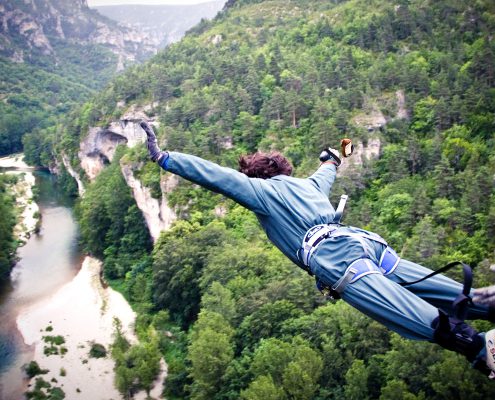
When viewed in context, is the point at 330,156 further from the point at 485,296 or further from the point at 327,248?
the point at 485,296

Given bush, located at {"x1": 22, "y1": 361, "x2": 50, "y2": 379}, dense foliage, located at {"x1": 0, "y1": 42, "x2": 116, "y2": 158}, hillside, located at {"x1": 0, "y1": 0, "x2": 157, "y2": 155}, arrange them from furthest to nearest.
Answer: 1. hillside, located at {"x1": 0, "y1": 0, "x2": 157, "y2": 155}
2. dense foliage, located at {"x1": 0, "y1": 42, "x2": 116, "y2": 158}
3. bush, located at {"x1": 22, "y1": 361, "x2": 50, "y2": 379}

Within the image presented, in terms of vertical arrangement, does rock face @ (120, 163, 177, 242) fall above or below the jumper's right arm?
below

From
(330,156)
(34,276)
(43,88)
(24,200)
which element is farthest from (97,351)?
(43,88)

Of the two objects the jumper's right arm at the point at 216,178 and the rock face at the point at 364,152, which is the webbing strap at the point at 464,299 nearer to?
the jumper's right arm at the point at 216,178

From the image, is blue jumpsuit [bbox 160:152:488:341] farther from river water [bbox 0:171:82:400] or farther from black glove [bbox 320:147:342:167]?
river water [bbox 0:171:82:400]

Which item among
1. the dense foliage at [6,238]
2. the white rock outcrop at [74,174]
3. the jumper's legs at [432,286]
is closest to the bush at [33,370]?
the dense foliage at [6,238]

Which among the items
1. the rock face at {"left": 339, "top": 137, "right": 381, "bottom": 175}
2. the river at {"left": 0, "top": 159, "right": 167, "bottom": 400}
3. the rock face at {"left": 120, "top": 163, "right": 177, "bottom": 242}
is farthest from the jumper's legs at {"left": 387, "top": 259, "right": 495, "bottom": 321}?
the rock face at {"left": 120, "top": 163, "right": 177, "bottom": 242}

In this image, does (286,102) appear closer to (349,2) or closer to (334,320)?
(334,320)
